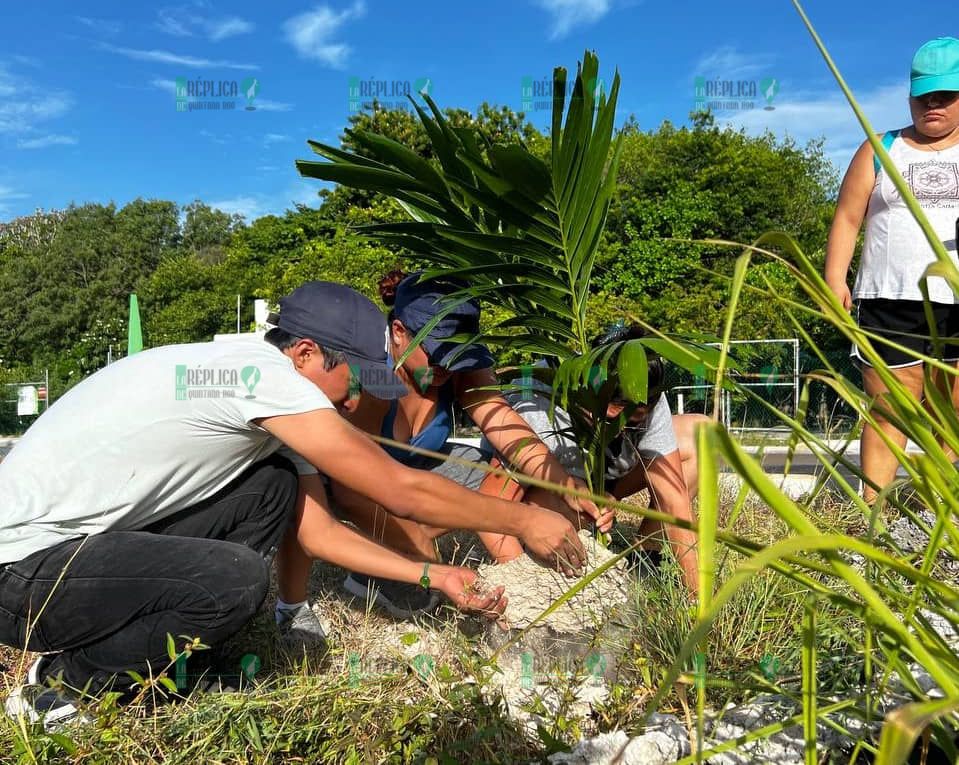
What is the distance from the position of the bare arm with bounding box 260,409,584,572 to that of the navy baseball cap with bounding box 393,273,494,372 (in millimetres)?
581

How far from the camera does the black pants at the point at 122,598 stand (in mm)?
1754

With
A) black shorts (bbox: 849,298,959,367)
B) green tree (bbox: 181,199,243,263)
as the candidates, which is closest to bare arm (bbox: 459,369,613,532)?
black shorts (bbox: 849,298,959,367)

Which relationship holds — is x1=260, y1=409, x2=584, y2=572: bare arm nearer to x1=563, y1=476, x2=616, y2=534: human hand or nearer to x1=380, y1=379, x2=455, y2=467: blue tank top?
x1=563, y1=476, x2=616, y2=534: human hand

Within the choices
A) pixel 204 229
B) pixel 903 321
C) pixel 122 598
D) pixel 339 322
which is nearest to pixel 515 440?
pixel 339 322

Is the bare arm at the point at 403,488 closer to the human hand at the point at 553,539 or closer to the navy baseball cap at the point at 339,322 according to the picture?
the human hand at the point at 553,539

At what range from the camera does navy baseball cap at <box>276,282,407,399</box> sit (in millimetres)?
2014

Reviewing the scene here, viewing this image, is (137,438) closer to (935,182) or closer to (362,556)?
(362,556)

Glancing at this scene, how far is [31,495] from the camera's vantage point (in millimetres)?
1790

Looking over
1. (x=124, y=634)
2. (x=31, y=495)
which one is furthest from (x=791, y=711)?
(x=31, y=495)

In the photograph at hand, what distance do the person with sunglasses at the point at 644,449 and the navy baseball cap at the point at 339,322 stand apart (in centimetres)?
65

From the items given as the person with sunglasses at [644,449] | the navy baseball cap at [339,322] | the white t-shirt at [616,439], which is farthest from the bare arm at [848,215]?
the navy baseball cap at [339,322]

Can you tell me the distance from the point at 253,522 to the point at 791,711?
139cm

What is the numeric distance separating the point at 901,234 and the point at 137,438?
2.57m

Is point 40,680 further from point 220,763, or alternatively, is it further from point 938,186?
point 938,186
